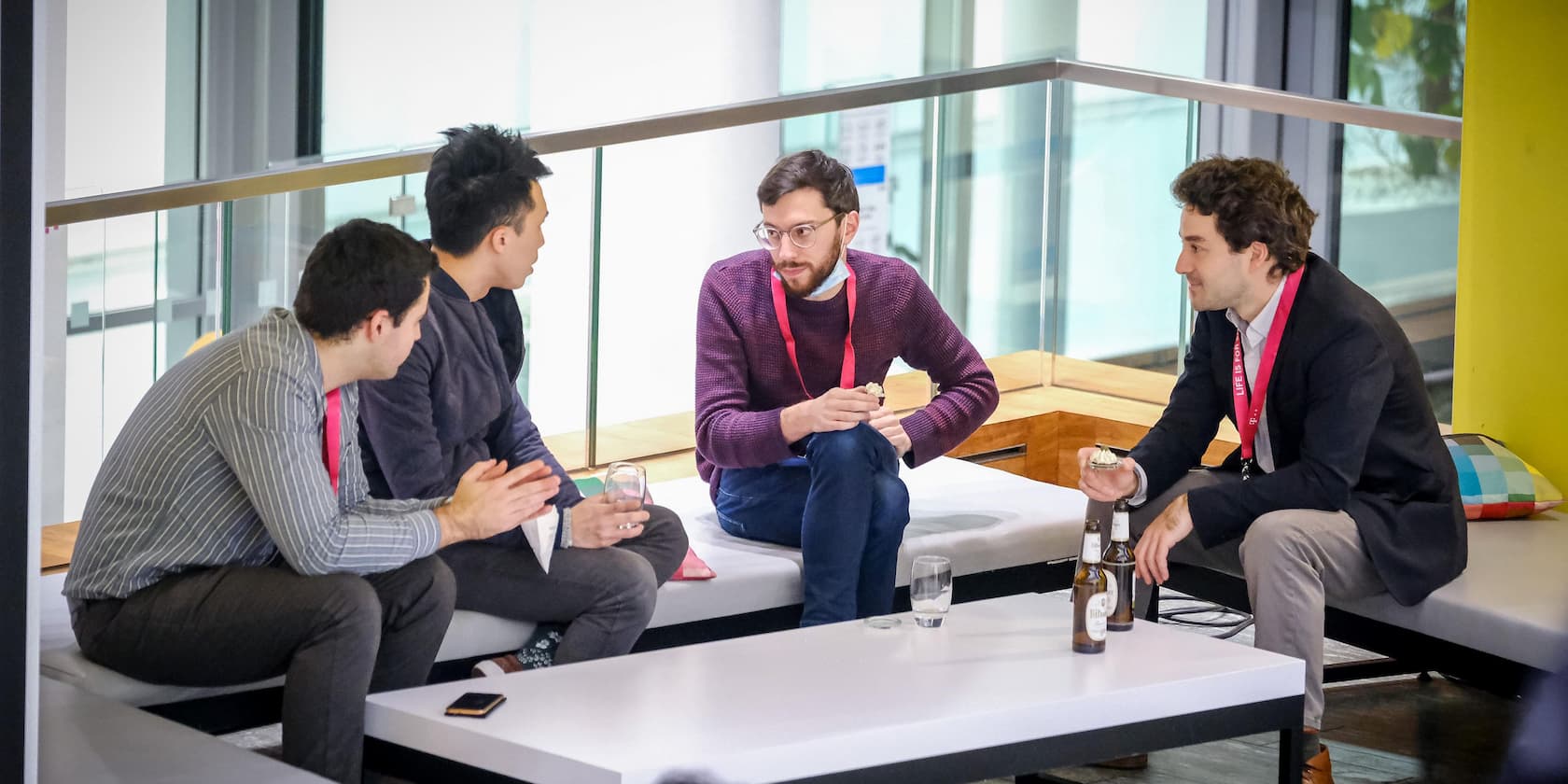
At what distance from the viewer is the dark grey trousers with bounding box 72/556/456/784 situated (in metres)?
2.66

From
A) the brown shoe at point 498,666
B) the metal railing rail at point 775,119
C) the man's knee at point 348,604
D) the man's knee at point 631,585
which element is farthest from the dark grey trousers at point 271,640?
the metal railing rail at point 775,119

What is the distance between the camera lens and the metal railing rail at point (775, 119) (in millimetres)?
4453

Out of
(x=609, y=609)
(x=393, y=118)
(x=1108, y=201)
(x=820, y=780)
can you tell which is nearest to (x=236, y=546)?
(x=609, y=609)

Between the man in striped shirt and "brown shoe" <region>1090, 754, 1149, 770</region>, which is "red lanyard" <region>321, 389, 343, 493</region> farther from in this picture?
"brown shoe" <region>1090, 754, 1149, 770</region>

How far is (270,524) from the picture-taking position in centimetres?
269

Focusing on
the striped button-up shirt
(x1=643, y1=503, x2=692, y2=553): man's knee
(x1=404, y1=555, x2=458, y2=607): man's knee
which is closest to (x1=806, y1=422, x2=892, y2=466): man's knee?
(x1=643, y1=503, x2=692, y2=553): man's knee

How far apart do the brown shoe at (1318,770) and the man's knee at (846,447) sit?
97 cm

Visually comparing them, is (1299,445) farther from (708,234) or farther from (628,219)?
(708,234)

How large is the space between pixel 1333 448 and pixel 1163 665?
70 centimetres

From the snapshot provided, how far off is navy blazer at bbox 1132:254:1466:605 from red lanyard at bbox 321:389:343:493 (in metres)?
1.55

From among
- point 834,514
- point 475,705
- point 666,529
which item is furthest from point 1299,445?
point 475,705

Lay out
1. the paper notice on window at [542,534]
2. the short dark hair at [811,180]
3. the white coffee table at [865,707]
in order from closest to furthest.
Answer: the white coffee table at [865,707] < the paper notice on window at [542,534] < the short dark hair at [811,180]

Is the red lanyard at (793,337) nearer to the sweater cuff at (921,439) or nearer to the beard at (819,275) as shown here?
the beard at (819,275)

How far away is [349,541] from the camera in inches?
108
